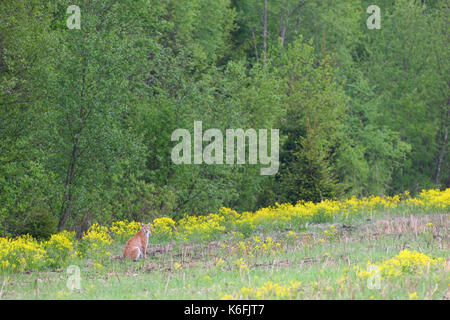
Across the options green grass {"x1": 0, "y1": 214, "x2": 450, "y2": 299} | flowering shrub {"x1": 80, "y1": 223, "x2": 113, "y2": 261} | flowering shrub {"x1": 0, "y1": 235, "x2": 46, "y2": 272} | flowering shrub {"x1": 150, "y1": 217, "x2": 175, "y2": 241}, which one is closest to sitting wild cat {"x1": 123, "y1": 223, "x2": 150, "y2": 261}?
green grass {"x1": 0, "y1": 214, "x2": 450, "y2": 299}

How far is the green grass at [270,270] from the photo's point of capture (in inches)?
396

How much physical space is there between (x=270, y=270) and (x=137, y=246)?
4147 millimetres

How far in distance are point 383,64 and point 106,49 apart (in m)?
35.0

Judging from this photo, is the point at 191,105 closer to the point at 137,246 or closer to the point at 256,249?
the point at 256,249

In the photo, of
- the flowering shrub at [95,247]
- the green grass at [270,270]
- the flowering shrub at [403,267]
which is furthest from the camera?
the flowering shrub at [95,247]

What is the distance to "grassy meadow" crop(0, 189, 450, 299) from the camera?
10.2m

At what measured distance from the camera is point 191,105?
28.3 meters

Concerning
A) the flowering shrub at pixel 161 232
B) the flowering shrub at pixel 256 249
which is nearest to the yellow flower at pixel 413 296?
the flowering shrub at pixel 256 249

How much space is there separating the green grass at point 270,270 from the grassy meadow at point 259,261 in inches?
0.8

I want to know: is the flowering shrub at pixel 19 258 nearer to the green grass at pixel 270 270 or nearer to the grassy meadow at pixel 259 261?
the grassy meadow at pixel 259 261

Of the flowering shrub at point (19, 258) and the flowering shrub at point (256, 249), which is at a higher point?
the flowering shrub at point (19, 258)

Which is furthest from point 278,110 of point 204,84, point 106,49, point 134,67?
point 106,49

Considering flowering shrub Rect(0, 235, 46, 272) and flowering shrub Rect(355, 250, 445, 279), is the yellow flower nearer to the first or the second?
flowering shrub Rect(355, 250, 445, 279)

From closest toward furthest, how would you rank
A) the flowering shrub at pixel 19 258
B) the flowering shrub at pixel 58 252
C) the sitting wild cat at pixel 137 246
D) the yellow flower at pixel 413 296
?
the yellow flower at pixel 413 296 → the flowering shrub at pixel 19 258 → the flowering shrub at pixel 58 252 → the sitting wild cat at pixel 137 246
